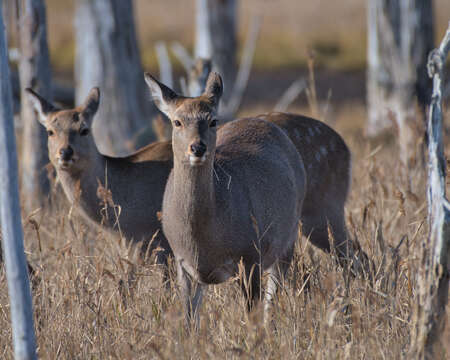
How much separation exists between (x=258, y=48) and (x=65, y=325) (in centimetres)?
1902

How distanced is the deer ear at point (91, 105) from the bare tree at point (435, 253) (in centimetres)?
307

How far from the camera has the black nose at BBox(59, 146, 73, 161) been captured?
522cm

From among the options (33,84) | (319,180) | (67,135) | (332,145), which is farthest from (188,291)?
(33,84)

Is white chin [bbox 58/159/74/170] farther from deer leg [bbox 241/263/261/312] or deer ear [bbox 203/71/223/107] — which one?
deer leg [bbox 241/263/261/312]

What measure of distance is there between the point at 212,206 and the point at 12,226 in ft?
4.35

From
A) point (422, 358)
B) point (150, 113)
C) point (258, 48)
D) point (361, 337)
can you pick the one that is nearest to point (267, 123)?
point (361, 337)

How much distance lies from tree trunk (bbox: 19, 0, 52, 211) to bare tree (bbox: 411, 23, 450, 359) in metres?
4.02

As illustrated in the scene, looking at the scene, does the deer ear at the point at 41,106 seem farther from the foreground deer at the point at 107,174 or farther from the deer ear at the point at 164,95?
the deer ear at the point at 164,95

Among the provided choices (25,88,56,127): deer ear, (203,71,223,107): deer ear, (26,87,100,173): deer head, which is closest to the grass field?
(26,87,100,173): deer head

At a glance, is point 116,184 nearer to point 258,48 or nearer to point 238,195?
point 238,195

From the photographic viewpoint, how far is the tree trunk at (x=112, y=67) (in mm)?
7930

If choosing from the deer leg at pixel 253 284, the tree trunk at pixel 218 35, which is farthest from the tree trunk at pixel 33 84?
the tree trunk at pixel 218 35

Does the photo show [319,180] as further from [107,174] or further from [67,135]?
[67,135]

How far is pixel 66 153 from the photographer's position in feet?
17.2
